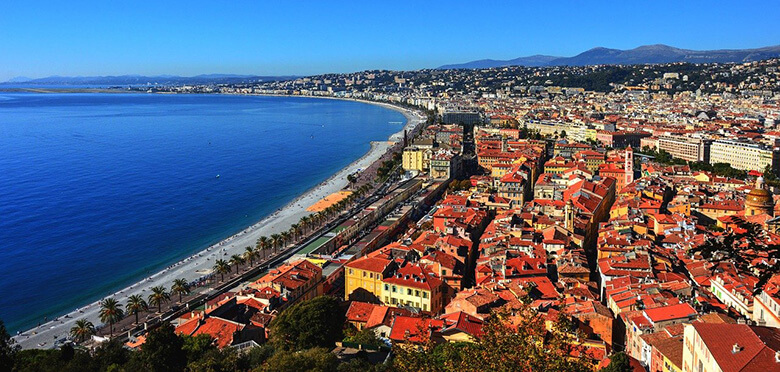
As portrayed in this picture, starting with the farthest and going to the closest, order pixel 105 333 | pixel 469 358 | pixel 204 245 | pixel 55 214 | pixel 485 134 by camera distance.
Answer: pixel 485 134, pixel 55 214, pixel 204 245, pixel 105 333, pixel 469 358

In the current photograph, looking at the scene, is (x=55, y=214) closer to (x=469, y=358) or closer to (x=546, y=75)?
(x=469, y=358)

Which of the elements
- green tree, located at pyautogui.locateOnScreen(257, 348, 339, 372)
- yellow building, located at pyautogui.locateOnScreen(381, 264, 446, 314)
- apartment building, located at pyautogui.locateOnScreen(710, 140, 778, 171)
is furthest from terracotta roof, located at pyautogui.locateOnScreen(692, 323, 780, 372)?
apartment building, located at pyautogui.locateOnScreen(710, 140, 778, 171)

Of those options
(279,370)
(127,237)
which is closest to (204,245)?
(127,237)

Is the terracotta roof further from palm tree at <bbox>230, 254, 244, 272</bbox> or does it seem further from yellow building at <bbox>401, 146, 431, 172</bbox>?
yellow building at <bbox>401, 146, 431, 172</bbox>

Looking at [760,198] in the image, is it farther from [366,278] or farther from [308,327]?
[308,327]

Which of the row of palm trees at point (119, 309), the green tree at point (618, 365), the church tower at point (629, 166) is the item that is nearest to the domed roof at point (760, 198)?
the church tower at point (629, 166)
